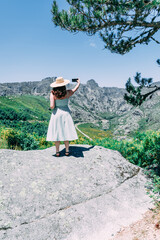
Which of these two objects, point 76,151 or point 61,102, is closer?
point 61,102

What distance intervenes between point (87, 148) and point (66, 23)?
4.69 metres

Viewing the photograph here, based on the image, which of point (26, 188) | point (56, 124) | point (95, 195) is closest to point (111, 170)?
point (95, 195)

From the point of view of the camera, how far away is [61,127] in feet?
19.6

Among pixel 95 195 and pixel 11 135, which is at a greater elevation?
pixel 11 135

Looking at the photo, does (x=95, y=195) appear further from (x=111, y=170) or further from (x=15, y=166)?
(x=15, y=166)

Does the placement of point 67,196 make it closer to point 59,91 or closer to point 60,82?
point 59,91

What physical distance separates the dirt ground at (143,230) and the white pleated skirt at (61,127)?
2.99 metres

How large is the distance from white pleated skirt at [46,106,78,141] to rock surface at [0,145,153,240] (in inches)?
29.6

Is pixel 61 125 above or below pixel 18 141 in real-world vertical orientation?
above

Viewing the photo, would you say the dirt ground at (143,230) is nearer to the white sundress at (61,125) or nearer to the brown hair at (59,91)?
the white sundress at (61,125)

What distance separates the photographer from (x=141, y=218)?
455 cm

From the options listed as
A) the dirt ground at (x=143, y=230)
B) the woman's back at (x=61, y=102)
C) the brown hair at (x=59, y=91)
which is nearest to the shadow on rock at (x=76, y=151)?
the woman's back at (x=61, y=102)

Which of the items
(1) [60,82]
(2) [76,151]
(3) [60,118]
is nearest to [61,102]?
(3) [60,118]

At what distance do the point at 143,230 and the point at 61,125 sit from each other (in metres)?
3.65
